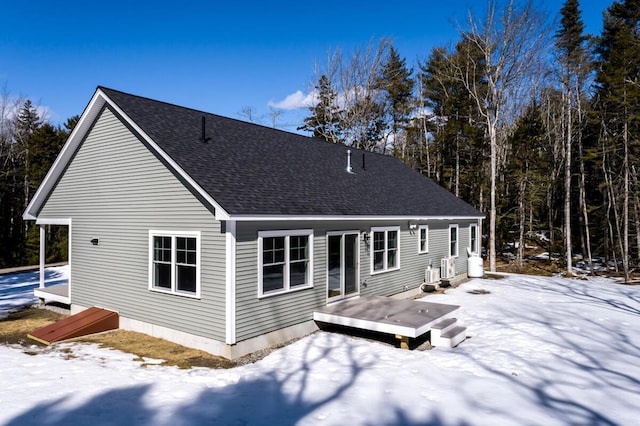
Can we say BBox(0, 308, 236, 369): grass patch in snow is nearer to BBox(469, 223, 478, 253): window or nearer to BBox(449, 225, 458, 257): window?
BBox(449, 225, 458, 257): window

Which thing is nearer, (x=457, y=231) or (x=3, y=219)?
(x=457, y=231)

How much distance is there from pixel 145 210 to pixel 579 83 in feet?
80.3

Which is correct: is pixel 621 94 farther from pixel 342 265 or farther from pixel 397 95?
pixel 342 265

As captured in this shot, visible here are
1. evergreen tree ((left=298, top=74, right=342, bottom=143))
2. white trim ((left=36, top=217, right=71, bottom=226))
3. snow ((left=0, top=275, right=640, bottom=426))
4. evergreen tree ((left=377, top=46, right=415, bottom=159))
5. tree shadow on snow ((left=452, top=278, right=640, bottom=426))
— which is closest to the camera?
snow ((left=0, top=275, right=640, bottom=426))

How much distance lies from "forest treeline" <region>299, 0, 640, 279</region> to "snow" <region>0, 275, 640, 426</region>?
1431 centimetres

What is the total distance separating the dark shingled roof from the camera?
8.72 m

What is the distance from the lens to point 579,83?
75.3 feet

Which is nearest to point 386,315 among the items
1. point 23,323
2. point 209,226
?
point 209,226

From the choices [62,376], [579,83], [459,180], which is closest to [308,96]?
[459,180]

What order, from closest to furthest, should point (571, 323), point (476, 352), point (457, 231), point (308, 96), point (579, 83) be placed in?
point (476, 352), point (571, 323), point (457, 231), point (579, 83), point (308, 96)

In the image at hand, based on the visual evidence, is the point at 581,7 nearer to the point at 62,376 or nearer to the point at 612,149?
the point at 612,149

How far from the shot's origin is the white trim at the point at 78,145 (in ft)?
26.3

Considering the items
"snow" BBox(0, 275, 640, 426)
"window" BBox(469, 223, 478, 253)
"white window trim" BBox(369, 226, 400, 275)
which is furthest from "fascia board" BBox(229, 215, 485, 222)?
"window" BBox(469, 223, 478, 253)

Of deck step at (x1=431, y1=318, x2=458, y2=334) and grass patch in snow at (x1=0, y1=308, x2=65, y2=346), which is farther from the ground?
deck step at (x1=431, y1=318, x2=458, y2=334)
